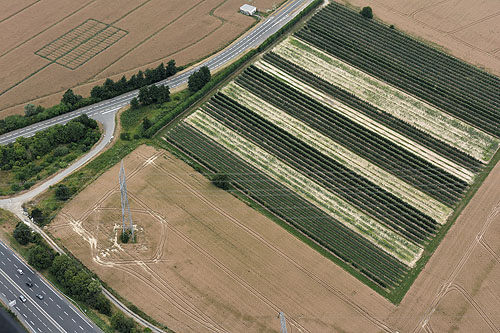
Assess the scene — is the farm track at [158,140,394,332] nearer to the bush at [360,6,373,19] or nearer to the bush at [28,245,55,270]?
the bush at [28,245,55,270]

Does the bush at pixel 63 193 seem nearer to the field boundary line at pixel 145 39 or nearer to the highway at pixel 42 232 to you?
the highway at pixel 42 232

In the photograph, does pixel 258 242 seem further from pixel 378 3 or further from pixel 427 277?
pixel 378 3

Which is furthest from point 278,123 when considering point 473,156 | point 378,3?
point 378,3

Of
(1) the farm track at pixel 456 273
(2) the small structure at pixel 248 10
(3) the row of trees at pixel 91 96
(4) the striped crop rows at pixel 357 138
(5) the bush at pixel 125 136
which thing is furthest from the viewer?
(2) the small structure at pixel 248 10

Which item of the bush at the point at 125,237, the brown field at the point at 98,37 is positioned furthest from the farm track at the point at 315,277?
the brown field at the point at 98,37

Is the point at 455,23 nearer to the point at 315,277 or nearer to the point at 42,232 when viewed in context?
the point at 315,277

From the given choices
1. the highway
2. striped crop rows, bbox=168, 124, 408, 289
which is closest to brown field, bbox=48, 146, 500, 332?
striped crop rows, bbox=168, 124, 408, 289
